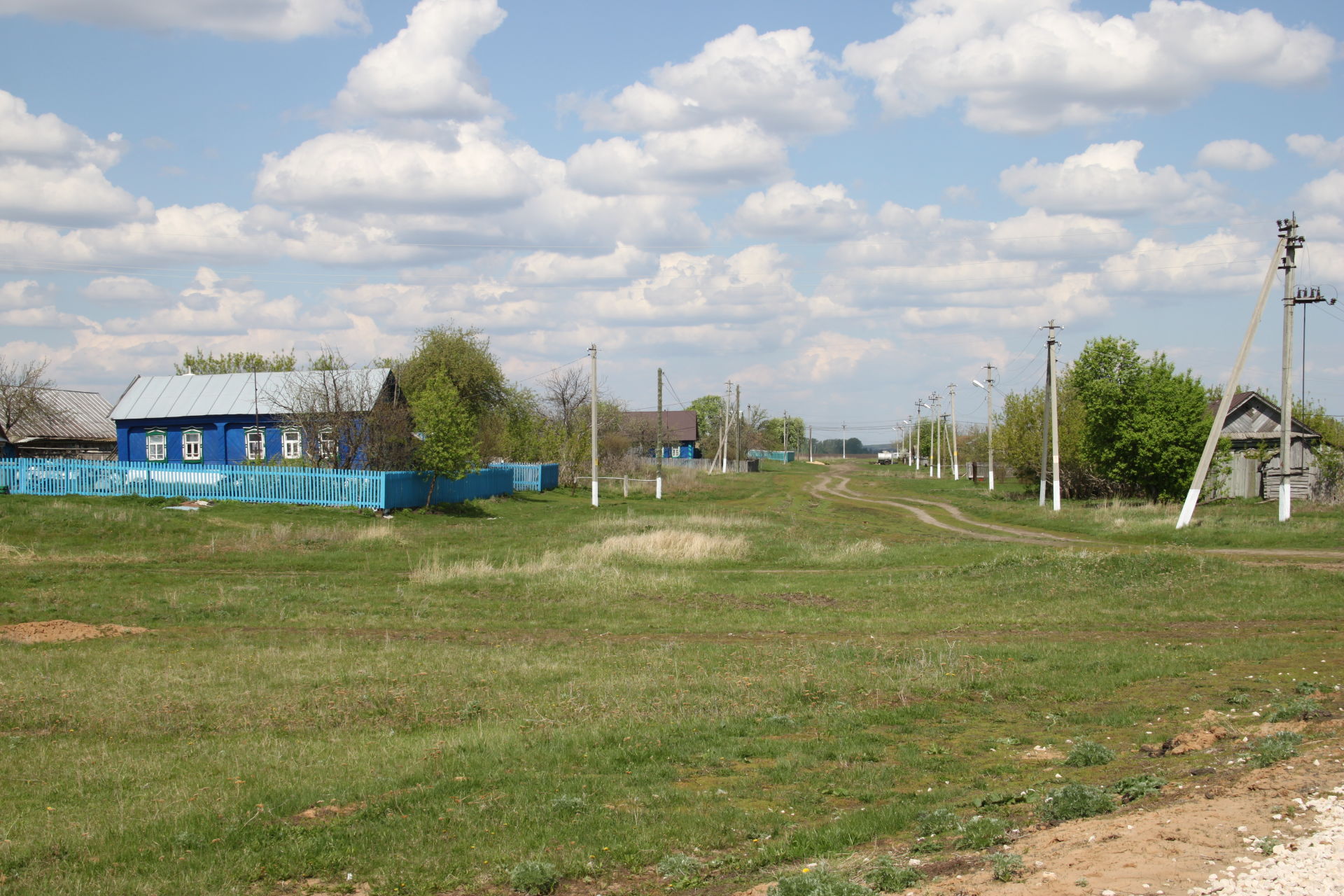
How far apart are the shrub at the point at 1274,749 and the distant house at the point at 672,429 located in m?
95.4

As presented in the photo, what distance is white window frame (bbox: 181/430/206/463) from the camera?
5244cm

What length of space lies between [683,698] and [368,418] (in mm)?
34646

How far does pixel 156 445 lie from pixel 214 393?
14.5 feet

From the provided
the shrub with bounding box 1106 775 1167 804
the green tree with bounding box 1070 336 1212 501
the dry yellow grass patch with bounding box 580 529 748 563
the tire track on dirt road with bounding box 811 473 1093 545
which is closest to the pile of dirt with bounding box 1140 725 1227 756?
the shrub with bounding box 1106 775 1167 804

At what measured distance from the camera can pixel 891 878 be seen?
5.79m

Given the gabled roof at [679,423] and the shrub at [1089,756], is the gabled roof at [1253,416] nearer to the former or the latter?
the shrub at [1089,756]

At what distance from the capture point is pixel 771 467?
120312 millimetres

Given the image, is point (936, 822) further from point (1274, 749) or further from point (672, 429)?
point (672, 429)

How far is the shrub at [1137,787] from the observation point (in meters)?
7.20

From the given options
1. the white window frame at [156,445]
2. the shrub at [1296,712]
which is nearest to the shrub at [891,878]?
the shrub at [1296,712]

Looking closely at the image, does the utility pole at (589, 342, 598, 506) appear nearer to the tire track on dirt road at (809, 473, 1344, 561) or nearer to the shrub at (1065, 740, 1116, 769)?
the tire track on dirt road at (809, 473, 1344, 561)

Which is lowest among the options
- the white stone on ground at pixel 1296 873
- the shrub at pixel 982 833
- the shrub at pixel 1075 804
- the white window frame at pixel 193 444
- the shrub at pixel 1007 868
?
the shrub at pixel 982 833

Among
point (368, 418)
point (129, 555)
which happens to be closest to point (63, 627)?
point (129, 555)

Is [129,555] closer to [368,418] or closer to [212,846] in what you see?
[368,418]
